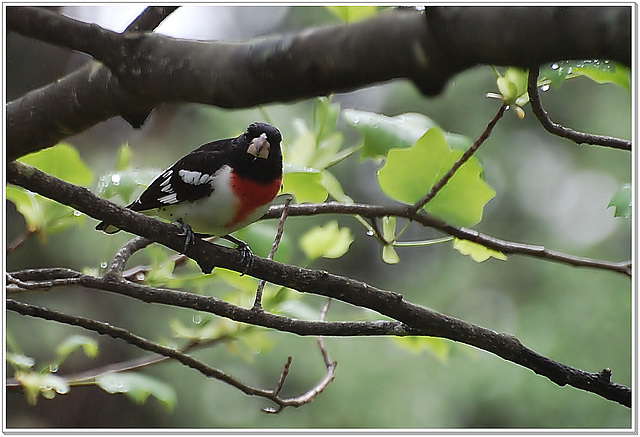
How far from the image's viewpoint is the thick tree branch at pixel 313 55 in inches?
9.2

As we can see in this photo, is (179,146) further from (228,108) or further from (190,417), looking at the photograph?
(228,108)

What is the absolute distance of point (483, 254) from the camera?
1.83 ft

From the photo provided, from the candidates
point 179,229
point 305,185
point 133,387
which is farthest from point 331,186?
point 133,387

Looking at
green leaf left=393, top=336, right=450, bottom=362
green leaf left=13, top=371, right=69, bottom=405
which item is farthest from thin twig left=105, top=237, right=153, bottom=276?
green leaf left=393, top=336, right=450, bottom=362

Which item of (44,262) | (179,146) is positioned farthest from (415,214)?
(44,262)

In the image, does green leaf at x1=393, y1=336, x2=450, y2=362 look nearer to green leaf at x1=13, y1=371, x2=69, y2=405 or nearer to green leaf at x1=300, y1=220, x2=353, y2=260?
green leaf at x1=300, y1=220, x2=353, y2=260

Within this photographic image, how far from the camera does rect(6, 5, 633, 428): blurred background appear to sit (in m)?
0.90

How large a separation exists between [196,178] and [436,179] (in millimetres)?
206

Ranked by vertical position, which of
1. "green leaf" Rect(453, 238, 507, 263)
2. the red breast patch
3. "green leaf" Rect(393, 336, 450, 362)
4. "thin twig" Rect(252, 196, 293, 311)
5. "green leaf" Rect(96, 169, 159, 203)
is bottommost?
"green leaf" Rect(393, 336, 450, 362)

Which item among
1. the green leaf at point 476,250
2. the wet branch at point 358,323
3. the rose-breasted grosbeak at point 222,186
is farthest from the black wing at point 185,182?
the green leaf at point 476,250

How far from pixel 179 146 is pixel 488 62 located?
27.8 inches

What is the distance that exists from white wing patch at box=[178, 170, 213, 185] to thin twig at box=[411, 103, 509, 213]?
0.18 metres

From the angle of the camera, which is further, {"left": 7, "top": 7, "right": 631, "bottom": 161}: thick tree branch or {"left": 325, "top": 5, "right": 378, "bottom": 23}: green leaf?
{"left": 325, "top": 5, "right": 378, "bottom": 23}: green leaf

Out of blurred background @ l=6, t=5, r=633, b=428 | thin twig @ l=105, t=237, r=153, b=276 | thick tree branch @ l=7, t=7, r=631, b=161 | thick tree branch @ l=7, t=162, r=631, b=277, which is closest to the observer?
thick tree branch @ l=7, t=7, r=631, b=161
